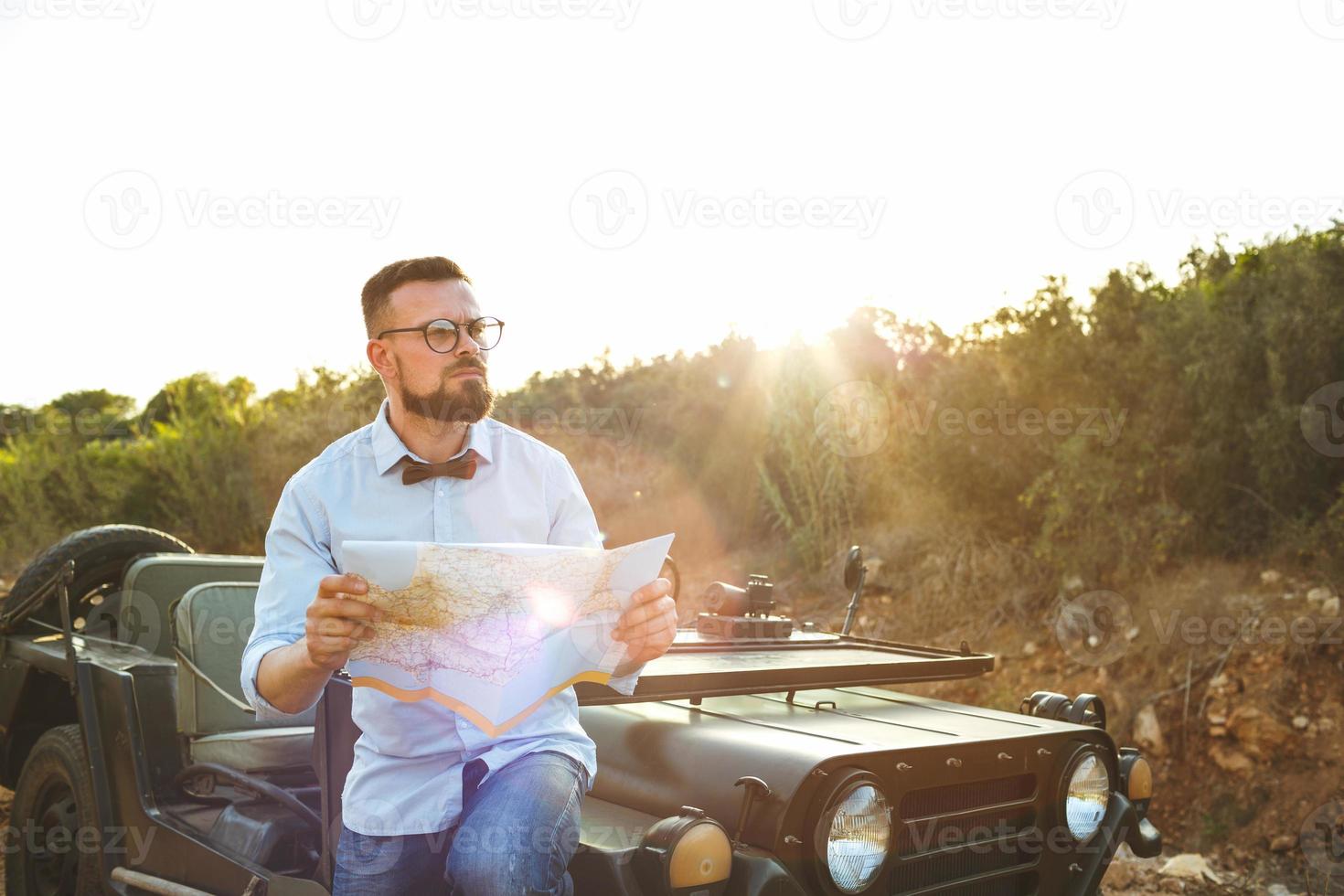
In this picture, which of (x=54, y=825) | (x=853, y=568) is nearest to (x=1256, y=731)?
(x=853, y=568)

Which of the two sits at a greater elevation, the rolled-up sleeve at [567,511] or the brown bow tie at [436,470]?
the brown bow tie at [436,470]

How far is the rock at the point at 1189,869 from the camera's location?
224 inches

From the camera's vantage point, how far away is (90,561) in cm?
513

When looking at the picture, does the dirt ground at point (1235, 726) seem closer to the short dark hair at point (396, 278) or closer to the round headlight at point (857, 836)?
the round headlight at point (857, 836)

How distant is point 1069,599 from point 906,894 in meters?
6.18

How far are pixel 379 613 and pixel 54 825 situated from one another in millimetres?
3522

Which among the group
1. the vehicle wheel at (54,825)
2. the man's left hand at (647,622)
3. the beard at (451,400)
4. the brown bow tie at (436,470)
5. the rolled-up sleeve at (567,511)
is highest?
the beard at (451,400)

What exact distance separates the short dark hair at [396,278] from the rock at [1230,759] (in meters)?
6.02

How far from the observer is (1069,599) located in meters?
8.65

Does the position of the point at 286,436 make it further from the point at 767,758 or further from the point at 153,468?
the point at 767,758

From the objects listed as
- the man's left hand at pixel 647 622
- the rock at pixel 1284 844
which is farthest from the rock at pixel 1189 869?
the man's left hand at pixel 647 622

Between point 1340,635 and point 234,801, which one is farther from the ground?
point 234,801

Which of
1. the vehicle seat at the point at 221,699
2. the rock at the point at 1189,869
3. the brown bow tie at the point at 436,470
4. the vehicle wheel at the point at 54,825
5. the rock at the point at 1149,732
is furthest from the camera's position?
the rock at the point at 1149,732

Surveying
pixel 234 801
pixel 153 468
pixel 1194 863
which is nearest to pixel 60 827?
pixel 234 801
